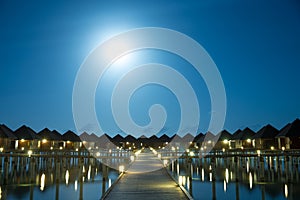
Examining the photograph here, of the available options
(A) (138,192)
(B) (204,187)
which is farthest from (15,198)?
(B) (204,187)

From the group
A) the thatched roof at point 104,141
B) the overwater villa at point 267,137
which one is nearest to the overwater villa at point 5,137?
the thatched roof at point 104,141

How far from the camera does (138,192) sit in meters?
11.9

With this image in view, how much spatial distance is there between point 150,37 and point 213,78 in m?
24.1

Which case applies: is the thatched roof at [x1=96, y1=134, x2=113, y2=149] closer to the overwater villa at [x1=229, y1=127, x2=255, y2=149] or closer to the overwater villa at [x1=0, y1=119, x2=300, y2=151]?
the overwater villa at [x1=0, y1=119, x2=300, y2=151]

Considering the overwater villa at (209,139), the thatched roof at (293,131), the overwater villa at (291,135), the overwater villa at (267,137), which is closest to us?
the thatched roof at (293,131)

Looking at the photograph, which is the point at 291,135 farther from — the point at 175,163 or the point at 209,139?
the point at 209,139

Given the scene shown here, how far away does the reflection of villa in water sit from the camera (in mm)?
17781

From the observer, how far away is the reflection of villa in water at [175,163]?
58.3 feet

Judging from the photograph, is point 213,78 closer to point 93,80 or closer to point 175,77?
point 175,77

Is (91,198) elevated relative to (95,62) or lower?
lower

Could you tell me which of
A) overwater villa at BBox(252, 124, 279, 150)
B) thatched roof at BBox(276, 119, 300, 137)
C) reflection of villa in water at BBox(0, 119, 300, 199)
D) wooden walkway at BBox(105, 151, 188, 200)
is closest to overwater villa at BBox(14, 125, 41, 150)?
reflection of villa in water at BBox(0, 119, 300, 199)

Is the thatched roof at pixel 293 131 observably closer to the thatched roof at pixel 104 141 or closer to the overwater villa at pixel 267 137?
the overwater villa at pixel 267 137

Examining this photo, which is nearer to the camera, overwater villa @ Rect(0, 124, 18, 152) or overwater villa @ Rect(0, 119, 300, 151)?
overwater villa @ Rect(0, 124, 18, 152)

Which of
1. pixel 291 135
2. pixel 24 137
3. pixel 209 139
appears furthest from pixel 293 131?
pixel 24 137
